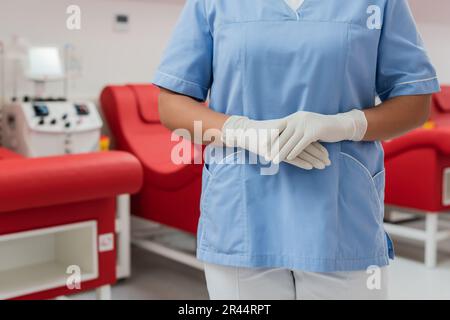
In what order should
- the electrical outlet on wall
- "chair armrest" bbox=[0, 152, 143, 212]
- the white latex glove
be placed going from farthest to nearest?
the electrical outlet on wall < "chair armrest" bbox=[0, 152, 143, 212] < the white latex glove

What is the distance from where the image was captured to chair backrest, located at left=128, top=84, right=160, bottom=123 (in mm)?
3971

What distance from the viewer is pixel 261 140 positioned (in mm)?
1209

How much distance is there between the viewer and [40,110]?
11.1 feet

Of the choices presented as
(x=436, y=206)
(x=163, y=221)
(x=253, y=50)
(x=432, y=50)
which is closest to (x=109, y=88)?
(x=163, y=221)

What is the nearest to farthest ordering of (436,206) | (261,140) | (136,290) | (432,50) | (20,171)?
(261,140)
(20,171)
(136,290)
(436,206)
(432,50)

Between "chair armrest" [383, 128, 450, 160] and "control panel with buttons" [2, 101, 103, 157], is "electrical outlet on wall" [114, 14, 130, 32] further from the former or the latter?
"chair armrest" [383, 128, 450, 160]

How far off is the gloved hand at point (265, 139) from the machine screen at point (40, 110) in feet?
7.88

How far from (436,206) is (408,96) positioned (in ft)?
8.68

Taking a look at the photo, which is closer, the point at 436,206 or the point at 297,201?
the point at 297,201

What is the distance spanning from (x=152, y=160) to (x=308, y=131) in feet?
8.60

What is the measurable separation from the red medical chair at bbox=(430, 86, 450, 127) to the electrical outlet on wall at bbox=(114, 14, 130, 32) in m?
3.18

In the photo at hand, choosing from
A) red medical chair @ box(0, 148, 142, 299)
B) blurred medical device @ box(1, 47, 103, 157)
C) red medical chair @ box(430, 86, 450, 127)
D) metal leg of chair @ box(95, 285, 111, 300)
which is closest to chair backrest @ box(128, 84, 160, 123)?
blurred medical device @ box(1, 47, 103, 157)

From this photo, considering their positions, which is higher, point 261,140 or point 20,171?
point 261,140

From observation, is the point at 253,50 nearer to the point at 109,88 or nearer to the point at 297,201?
the point at 297,201
